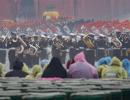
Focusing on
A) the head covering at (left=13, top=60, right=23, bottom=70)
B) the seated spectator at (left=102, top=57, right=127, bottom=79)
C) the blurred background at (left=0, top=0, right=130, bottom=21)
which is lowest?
the seated spectator at (left=102, top=57, right=127, bottom=79)

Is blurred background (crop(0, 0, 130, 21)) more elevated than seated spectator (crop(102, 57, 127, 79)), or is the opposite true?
blurred background (crop(0, 0, 130, 21))

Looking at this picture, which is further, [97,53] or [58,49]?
[58,49]

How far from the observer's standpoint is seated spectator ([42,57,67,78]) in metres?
7.58

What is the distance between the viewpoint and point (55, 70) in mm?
7648

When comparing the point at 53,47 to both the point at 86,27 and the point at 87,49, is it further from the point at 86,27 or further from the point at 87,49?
the point at 86,27

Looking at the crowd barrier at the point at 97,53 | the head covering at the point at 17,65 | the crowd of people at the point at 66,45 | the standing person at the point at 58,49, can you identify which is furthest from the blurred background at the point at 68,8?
the head covering at the point at 17,65

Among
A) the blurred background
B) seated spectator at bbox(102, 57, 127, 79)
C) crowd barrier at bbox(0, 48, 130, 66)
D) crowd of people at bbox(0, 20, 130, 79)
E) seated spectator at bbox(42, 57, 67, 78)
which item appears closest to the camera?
seated spectator at bbox(42, 57, 67, 78)

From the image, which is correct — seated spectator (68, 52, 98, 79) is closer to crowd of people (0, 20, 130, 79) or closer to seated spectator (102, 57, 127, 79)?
seated spectator (102, 57, 127, 79)

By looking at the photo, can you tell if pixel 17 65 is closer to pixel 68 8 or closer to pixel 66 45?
pixel 66 45

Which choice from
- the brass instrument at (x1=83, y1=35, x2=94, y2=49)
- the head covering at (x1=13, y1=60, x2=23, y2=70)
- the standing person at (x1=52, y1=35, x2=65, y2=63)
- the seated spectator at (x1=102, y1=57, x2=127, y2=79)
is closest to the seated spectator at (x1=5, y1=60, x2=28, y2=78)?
the head covering at (x1=13, y1=60, x2=23, y2=70)

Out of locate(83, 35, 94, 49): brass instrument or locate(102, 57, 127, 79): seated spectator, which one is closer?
locate(102, 57, 127, 79): seated spectator

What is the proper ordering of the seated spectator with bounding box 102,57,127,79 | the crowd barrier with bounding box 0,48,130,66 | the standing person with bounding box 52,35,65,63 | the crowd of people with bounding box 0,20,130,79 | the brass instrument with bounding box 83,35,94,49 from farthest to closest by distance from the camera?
the brass instrument with bounding box 83,35,94,49
the standing person with bounding box 52,35,65,63
the crowd barrier with bounding box 0,48,130,66
the crowd of people with bounding box 0,20,130,79
the seated spectator with bounding box 102,57,127,79

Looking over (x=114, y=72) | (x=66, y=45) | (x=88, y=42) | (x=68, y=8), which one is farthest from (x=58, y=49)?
(x=114, y=72)

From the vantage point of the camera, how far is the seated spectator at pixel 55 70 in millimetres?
7578
